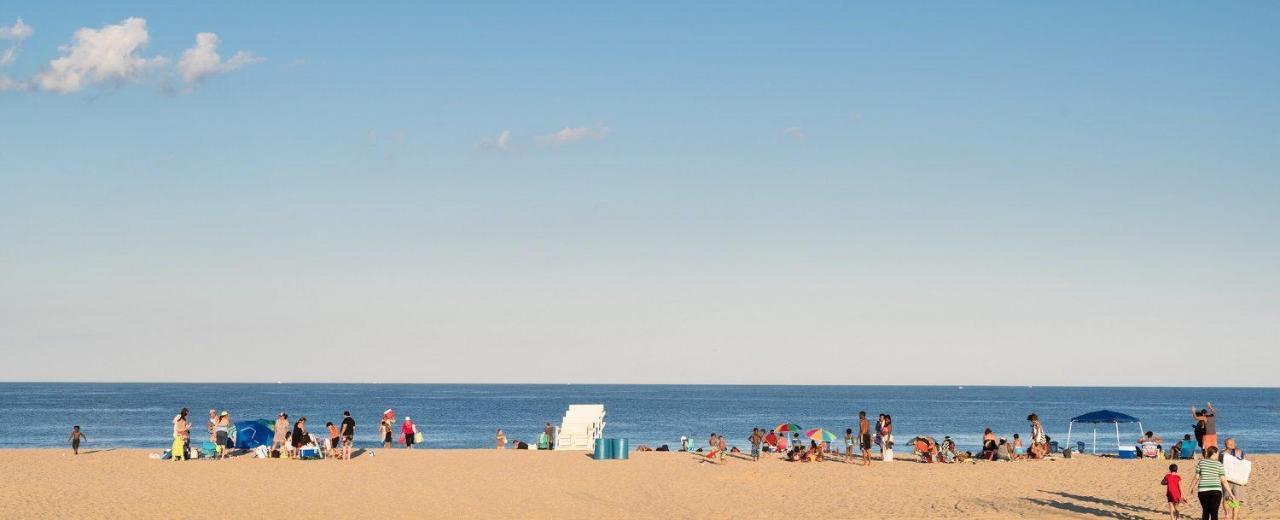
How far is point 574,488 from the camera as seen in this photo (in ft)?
83.7

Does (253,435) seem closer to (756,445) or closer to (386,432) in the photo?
(386,432)

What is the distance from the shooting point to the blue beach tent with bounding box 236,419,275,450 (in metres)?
Result: 31.3

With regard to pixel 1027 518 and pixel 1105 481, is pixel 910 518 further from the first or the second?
pixel 1105 481

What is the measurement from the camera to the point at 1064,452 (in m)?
33.3

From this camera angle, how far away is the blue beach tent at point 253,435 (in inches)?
1234

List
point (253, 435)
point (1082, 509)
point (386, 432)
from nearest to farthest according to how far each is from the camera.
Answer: point (1082, 509)
point (253, 435)
point (386, 432)

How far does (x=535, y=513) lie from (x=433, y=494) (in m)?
3.40

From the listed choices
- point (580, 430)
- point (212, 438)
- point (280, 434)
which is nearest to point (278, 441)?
point (280, 434)

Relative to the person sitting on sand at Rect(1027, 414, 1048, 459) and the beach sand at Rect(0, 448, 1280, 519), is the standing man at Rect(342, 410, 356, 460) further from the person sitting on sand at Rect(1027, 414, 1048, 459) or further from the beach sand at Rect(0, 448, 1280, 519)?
the person sitting on sand at Rect(1027, 414, 1048, 459)

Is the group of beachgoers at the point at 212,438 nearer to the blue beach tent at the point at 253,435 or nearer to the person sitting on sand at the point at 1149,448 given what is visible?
the blue beach tent at the point at 253,435

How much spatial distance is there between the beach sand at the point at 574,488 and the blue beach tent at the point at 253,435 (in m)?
0.44

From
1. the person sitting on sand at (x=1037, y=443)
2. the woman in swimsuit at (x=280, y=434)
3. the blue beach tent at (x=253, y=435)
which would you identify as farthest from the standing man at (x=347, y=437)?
the person sitting on sand at (x=1037, y=443)

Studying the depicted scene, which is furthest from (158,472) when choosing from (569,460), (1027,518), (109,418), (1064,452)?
(109,418)

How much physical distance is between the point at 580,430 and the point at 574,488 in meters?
11.1
